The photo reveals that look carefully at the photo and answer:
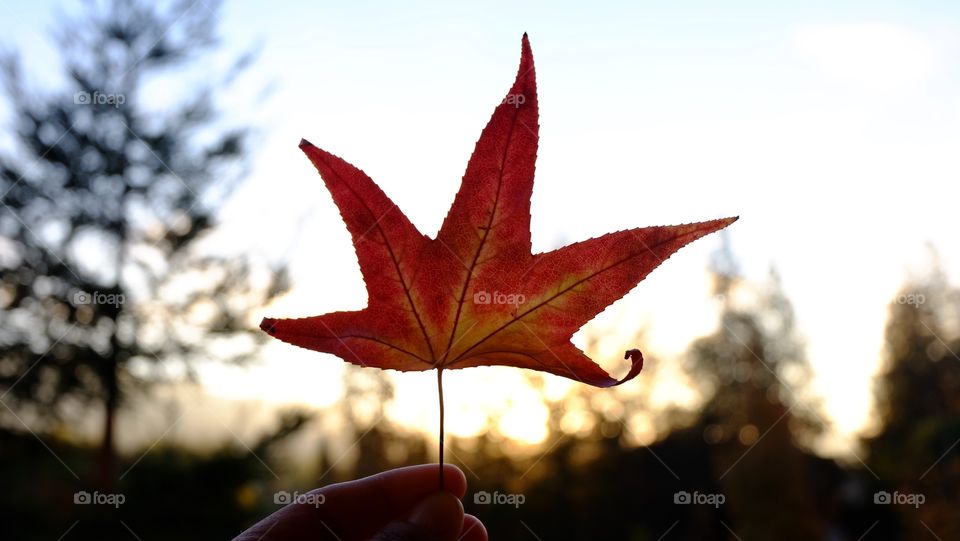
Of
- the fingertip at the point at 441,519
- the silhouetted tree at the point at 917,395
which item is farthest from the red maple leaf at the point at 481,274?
the silhouetted tree at the point at 917,395

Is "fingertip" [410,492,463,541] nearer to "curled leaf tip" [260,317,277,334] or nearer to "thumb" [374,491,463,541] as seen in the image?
"thumb" [374,491,463,541]

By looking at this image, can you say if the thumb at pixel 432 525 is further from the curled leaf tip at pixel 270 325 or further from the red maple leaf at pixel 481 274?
the curled leaf tip at pixel 270 325

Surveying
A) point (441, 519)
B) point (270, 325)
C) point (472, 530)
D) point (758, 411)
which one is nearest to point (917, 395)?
point (758, 411)

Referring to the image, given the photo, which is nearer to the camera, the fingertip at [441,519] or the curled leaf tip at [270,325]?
the curled leaf tip at [270,325]

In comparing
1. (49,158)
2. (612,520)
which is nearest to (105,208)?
(49,158)

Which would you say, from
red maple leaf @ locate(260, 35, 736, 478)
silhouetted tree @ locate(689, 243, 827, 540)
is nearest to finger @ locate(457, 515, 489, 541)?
red maple leaf @ locate(260, 35, 736, 478)

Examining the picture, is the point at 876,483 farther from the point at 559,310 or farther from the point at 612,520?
the point at 559,310

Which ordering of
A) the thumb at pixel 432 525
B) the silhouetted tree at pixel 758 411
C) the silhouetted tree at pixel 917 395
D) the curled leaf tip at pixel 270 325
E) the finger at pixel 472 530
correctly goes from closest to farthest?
the curled leaf tip at pixel 270 325
the thumb at pixel 432 525
the finger at pixel 472 530
the silhouetted tree at pixel 917 395
the silhouetted tree at pixel 758 411

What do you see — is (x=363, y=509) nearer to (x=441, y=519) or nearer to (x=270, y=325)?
(x=441, y=519)
